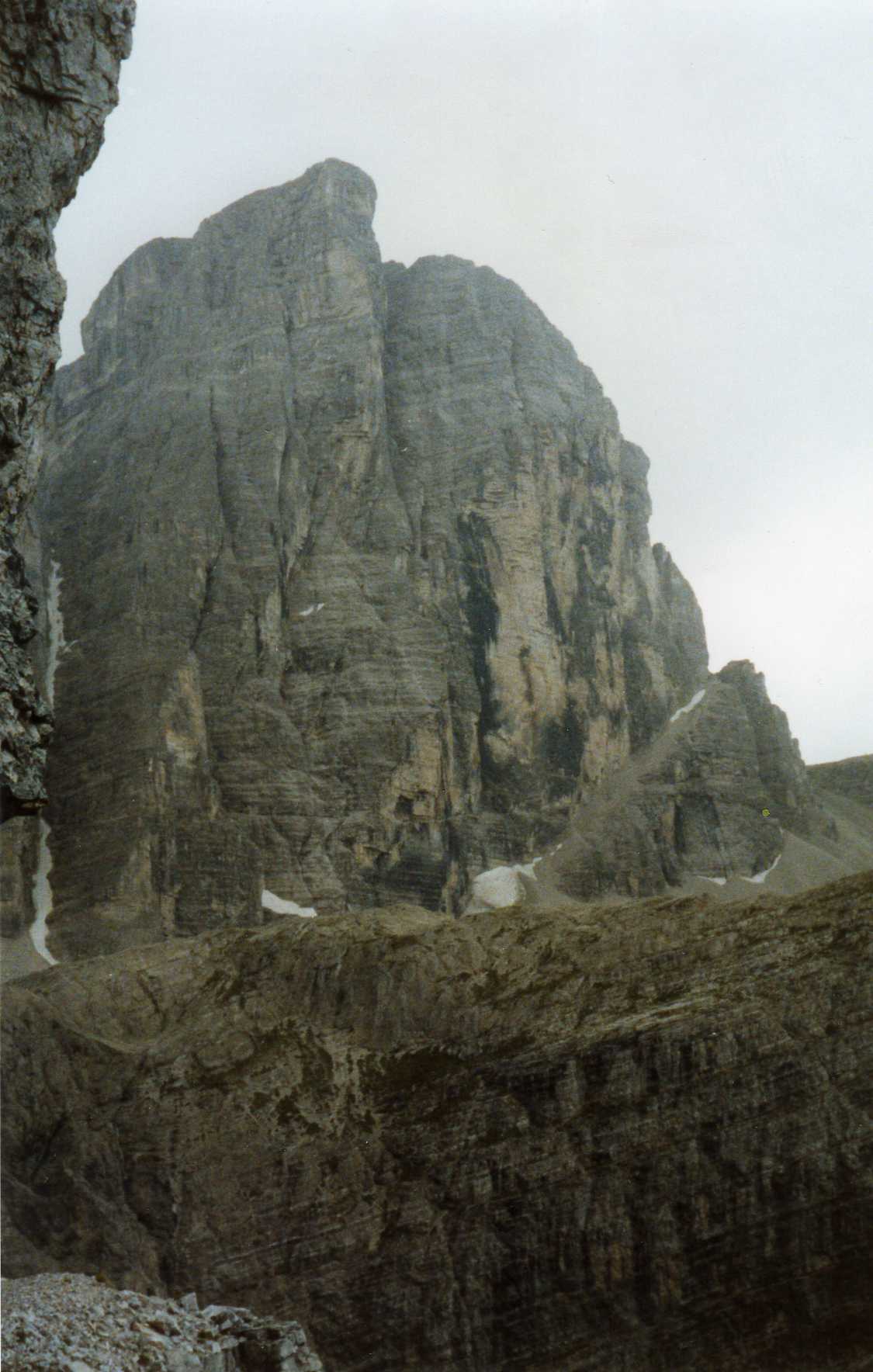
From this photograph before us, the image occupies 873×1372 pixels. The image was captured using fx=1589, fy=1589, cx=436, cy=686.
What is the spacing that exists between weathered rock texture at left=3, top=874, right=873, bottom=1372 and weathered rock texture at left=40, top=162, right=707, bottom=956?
25.0 meters

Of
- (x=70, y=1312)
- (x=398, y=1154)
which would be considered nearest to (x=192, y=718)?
(x=398, y=1154)

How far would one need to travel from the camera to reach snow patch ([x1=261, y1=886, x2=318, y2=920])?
10100cm

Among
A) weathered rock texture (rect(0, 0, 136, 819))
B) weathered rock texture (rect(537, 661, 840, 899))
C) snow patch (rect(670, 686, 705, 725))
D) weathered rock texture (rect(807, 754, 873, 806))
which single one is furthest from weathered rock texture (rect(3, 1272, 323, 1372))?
weathered rock texture (rect(807, 754, 873, 806))

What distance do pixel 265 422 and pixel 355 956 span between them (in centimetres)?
5932

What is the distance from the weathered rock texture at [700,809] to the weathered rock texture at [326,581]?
3.03 meters

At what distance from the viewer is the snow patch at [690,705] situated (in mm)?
137750

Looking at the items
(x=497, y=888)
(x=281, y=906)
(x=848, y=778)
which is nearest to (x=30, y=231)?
(x=281, y=906)

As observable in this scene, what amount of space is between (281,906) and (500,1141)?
136 ft

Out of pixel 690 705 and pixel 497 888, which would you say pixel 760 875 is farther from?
pixel 497 888

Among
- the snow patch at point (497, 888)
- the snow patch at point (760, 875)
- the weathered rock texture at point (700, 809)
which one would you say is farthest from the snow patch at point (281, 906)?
the snow patch at point (760, 875)

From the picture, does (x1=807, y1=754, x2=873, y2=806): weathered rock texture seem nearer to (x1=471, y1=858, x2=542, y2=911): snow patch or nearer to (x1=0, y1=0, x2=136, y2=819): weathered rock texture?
(x1=471, y1=858, x2=542, y2=911): snow patch

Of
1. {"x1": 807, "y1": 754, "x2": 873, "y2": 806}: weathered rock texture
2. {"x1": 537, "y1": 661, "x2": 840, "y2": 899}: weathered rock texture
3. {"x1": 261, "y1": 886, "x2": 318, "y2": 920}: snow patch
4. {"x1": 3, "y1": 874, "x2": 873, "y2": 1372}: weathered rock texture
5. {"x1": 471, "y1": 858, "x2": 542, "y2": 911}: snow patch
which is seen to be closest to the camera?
{"x1": 3, "y1": 874, "x2": 873, "y2": 1372}: weathered rock texture

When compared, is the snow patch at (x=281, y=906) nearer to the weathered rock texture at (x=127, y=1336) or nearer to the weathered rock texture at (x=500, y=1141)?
the weathered rock texture at (x=500, y=1141)

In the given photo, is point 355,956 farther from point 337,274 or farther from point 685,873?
point 337,274
